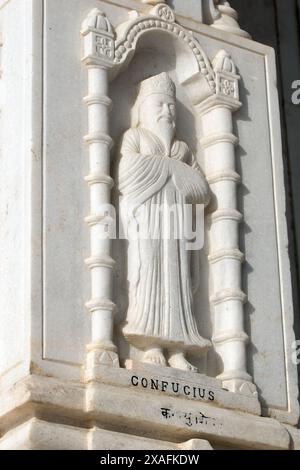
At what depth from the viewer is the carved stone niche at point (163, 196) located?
9141 mm

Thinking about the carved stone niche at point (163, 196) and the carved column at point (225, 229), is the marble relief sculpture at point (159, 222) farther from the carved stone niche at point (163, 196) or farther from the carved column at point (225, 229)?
Result: the carved column at point (225, 229)

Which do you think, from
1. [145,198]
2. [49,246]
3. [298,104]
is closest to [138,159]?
[145,198]

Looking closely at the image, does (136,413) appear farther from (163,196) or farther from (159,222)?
(163,196)

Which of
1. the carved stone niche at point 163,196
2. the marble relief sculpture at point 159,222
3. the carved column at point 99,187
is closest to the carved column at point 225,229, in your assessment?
the carved stone niche at point 163,196

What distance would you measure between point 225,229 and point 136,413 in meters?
1.45

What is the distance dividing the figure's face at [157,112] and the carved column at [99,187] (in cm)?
28

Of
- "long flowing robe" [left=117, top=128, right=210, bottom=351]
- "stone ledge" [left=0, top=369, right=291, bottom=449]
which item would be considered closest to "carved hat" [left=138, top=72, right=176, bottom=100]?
"long flowing robe" [left=117, top=128, right=210, bottom=351]

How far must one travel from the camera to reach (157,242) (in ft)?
30.8

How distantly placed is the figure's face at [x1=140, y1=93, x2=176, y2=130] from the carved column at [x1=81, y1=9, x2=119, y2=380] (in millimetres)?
275

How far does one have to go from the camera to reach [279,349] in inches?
380

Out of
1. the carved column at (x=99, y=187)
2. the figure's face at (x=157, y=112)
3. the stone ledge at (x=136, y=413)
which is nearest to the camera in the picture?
the stone ledge at (x=136, y=413)

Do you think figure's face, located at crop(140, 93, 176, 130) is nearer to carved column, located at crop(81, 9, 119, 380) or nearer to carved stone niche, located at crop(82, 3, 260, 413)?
carved stone niche, located at crop(82, 3, 260, 413)

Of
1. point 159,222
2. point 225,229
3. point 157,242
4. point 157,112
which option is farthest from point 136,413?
point 157,112
